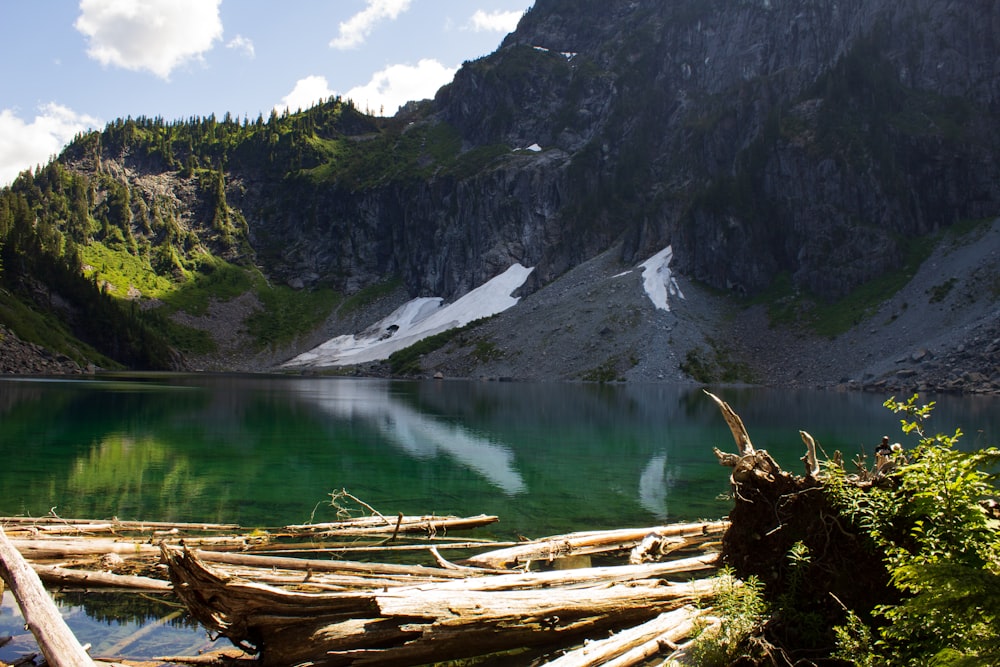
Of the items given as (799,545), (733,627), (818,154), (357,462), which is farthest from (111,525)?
(818,154)

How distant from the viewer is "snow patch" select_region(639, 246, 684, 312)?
4886 inches

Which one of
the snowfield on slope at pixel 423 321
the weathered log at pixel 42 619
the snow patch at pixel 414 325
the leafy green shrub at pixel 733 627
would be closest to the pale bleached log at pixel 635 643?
the leafy green shrub at pixel 733 627

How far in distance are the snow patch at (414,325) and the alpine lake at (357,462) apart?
103157 mm

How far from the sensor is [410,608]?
798 centimetres

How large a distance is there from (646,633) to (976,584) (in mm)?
4371

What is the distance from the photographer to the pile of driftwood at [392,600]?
762cm

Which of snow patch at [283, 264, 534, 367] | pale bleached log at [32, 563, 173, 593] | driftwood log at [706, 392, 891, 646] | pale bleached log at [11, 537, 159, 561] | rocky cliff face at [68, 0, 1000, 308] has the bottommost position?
pale bleached log at [32, 563, 173, 593]

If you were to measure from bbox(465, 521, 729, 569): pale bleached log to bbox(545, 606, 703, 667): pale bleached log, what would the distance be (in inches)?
149

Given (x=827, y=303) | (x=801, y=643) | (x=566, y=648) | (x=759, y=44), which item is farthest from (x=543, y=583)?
(x=759, y=44)

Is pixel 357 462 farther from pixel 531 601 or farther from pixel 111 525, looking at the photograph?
pixel 531 601

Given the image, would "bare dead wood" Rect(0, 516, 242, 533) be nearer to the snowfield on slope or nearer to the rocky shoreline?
the rocky shoreline

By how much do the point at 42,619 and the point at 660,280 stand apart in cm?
13174

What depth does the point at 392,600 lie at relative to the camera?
8000 millimetres

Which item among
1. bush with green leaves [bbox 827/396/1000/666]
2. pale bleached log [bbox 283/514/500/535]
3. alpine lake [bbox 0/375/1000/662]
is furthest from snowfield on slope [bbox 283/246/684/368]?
bush with green leaves [bbox 827/396/1000/666]
